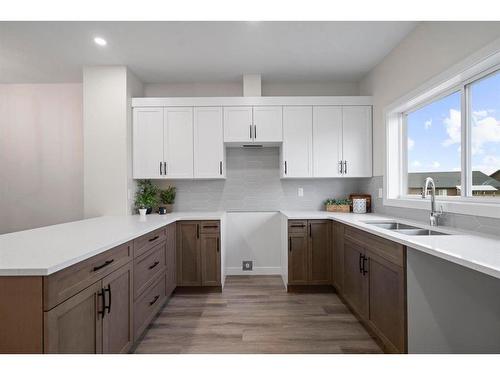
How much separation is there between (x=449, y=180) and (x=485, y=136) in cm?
51

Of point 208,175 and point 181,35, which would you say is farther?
point 208,175

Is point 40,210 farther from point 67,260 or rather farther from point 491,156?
point 491,156

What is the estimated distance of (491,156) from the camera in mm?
1969

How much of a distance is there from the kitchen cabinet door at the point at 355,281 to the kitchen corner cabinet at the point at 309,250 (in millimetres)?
410

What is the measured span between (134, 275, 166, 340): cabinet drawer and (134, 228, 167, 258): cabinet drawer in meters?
0.35

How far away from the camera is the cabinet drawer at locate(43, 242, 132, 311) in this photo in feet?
3.75

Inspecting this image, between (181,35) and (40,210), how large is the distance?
126 inches

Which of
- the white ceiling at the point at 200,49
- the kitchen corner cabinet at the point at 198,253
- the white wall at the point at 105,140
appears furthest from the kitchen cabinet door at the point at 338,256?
the white wall at the point at 105,140

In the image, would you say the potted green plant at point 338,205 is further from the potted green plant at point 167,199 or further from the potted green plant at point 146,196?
the potted green plant at point 146,196

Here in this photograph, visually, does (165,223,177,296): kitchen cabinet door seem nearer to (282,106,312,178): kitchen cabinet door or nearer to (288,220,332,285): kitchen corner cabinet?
(288,220,332,285): kitchen corner cabinet

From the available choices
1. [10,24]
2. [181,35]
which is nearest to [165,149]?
[181,35]

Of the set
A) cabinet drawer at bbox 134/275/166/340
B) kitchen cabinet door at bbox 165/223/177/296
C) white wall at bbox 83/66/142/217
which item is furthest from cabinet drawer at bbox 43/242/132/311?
white wall at bbox 83/66/142/217

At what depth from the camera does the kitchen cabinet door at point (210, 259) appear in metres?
3.18

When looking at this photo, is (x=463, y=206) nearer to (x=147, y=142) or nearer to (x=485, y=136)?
(x=485, y=136)
